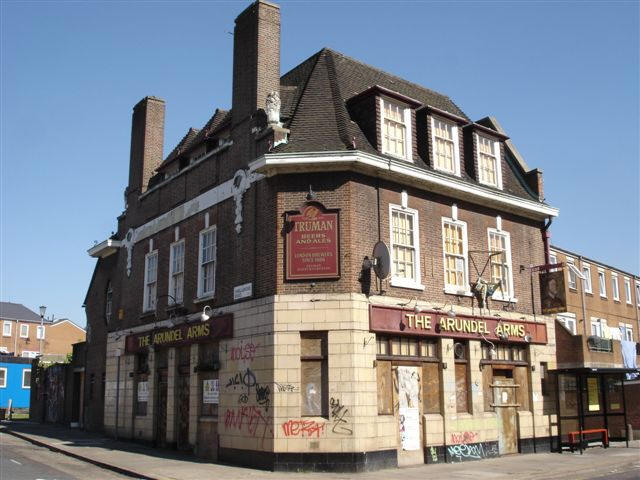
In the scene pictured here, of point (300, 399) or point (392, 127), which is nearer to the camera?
point (300, 399)

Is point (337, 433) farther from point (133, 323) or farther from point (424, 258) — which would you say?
point (133, 323)

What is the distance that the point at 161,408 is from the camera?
22875 mm

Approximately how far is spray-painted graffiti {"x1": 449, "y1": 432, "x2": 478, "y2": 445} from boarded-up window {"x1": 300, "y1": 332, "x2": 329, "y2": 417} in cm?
458

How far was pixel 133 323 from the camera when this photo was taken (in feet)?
84.1

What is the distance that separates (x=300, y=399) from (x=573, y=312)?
21401 millimetres

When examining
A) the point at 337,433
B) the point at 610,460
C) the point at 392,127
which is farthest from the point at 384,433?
the point at 392,127

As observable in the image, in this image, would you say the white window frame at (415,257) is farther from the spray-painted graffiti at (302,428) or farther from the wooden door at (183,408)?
the wooden door at (183,408)

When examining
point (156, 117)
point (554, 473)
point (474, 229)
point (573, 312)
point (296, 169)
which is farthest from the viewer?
point (573, 312)

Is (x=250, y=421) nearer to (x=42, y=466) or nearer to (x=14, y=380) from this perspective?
(x=42, y=466)

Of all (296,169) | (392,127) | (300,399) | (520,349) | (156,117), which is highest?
(156,117)

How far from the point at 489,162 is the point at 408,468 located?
11.1 metres

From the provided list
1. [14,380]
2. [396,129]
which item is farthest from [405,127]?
[14,380]

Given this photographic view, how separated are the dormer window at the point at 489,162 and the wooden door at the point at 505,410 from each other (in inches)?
258

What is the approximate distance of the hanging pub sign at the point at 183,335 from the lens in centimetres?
1919
